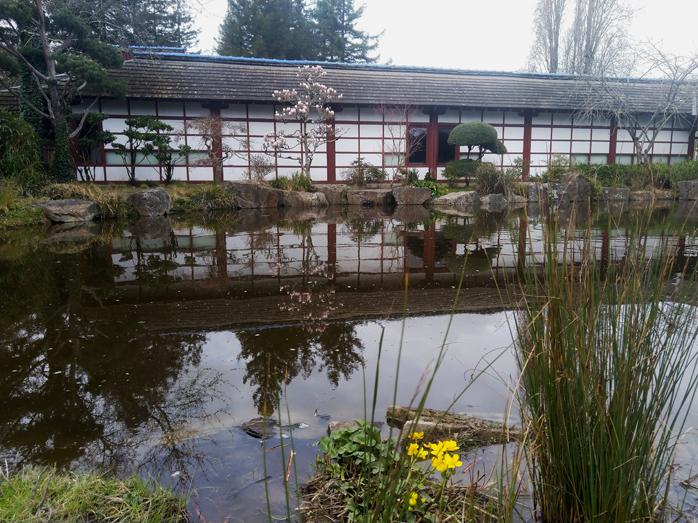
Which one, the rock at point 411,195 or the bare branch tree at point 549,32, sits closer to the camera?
the rock at point 411,195

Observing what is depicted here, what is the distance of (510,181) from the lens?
16.3 meters

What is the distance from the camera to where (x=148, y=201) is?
12805 mm

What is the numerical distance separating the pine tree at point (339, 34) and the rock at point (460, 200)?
721 inches

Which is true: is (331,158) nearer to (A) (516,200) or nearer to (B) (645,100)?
(A) (516,200)

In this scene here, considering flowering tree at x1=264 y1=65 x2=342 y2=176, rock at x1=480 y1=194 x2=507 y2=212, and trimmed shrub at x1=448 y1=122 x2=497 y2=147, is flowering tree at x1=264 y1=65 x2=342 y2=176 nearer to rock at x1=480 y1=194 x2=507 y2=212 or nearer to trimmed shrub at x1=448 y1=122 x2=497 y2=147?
trimmed shrub at x1=448 y1=122 x2=497 y2=147

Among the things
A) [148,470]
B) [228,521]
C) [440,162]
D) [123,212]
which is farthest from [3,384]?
[440,162]

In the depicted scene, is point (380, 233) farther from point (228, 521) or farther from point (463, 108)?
point (463, 108)

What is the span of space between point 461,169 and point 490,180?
146cm

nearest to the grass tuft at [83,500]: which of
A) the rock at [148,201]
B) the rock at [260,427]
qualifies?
the rock at [260,427]

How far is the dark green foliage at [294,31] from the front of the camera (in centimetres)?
2975

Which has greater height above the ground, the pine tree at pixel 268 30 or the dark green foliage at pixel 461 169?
the pine tree at pixel 268 30

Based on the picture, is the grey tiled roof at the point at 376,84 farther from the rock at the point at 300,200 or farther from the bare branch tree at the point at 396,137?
the rock at the point at 300,200

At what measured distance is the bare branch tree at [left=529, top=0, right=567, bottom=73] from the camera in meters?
26.9

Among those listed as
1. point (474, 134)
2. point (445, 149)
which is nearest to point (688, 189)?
point (474, 134)
